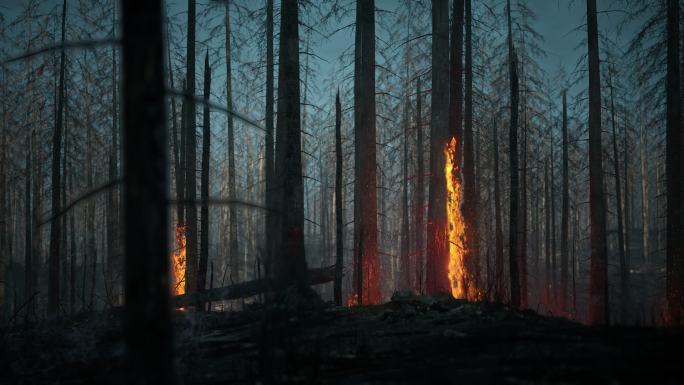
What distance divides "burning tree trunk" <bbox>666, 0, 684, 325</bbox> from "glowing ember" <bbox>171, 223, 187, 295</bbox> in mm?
12543

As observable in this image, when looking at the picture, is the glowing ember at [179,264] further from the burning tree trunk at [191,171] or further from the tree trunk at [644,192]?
the tree trunk at [644,192]

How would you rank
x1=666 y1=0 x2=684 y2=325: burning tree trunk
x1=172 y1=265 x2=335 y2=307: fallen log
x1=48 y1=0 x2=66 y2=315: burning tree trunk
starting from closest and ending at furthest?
x1=172 y1=265 x2=335 y2=307: fallen log → x1=666 y1=0 x2=684 y2=325: burning tree trunk → x1=48 y1=0 x2=66 y2=315: burning tree trunk

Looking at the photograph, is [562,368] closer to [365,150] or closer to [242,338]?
[242,338]

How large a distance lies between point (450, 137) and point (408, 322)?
6252mm

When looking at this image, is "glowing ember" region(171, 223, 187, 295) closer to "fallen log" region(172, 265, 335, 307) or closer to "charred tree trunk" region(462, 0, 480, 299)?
"fallen log" region(172, 265, 335, 307)

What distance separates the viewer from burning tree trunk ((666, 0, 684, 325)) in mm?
10172

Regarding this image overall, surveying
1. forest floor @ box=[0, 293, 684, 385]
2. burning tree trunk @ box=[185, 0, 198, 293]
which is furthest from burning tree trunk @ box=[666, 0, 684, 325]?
burning tree trunk @ box=[185, 0, 198, 293]

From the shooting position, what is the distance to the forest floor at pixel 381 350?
3.44 m

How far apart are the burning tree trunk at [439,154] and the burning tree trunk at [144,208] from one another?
8.94m

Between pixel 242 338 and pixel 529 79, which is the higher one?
pixel 529 79

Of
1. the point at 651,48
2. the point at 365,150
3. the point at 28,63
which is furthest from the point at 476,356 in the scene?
the point at 28,63

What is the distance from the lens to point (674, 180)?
34.0ft

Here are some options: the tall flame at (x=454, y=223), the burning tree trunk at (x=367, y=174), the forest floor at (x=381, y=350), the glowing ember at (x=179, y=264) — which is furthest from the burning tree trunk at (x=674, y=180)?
the glowing ember at (x=179, y=264)

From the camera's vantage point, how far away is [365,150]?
422 inches
